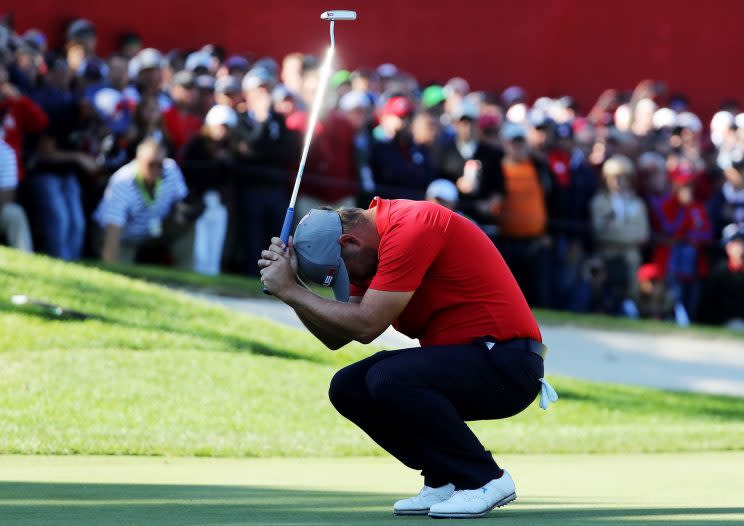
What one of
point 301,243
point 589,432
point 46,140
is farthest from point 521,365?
point 46,140

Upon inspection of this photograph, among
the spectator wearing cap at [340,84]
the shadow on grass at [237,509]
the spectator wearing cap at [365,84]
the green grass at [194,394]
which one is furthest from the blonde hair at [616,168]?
the shadow on grass at [237,509]

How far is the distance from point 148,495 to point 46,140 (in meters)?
8.07

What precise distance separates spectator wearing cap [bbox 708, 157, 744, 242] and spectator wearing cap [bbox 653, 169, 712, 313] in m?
0.26

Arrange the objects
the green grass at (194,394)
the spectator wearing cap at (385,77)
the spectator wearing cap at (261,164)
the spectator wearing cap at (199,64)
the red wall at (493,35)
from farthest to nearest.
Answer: the red wall at (493,35) < the spectator wearing cap at (385,77) < the spectator wearing cap at (199,64) < the spectator wearing cap at (261,164) < the green grass at (194,394)

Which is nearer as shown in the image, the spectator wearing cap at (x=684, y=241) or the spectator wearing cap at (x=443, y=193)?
the spectator wearing cap at (x=443, y=193)

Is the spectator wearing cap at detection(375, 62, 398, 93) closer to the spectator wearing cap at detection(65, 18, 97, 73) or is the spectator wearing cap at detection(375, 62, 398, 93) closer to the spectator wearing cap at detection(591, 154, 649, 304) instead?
the spectator wearing cap at detection(591, 154, 649, 304)

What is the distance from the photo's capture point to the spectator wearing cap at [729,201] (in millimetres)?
18938

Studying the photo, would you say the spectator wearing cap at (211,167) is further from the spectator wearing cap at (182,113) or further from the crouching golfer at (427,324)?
the crouching golfer at (427,324)

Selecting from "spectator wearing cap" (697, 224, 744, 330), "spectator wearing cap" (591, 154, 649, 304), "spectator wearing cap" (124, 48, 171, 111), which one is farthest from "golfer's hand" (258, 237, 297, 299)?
"spectator wearing cap" (697, 224, 744, 330)

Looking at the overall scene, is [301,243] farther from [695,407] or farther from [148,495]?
[695,407]

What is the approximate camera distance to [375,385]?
5.93 metres

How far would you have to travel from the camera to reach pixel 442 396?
593 cm

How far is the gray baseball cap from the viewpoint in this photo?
5.83m

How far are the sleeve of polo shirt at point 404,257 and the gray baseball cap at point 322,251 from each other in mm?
158
